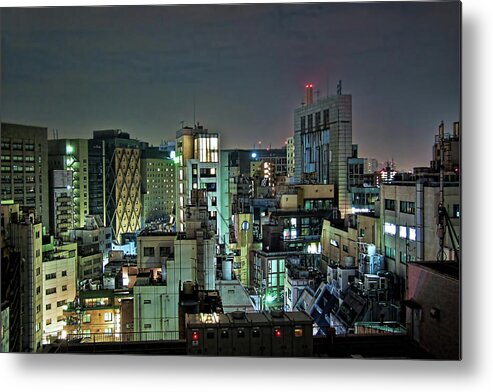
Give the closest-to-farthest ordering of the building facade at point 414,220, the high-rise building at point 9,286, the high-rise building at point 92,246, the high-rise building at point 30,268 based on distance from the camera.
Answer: the building facade at point 414,220, the high-rise building at point 9,286, the high-rise building at point 30,268, the high-rise building at point 92,246

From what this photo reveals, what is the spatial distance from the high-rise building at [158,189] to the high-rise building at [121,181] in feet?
0.24

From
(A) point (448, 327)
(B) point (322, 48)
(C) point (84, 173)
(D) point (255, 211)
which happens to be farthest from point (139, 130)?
(A) point (448, 327)

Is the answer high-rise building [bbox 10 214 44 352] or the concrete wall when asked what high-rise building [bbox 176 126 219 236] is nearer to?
high-rise building [bbox 10 214 44 352]

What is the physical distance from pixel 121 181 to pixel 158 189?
0.31 meters

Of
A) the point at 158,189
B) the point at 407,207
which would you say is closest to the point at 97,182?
the point at 158,189

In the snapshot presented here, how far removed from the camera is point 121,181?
4.20 m

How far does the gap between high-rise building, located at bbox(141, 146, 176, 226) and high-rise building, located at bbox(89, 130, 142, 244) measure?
0.24ft

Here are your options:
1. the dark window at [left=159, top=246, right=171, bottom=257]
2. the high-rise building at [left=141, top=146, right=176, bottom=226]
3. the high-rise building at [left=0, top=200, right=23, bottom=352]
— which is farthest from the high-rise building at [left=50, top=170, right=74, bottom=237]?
the dark window at [left=159, top=246, right=171, bottom=257]

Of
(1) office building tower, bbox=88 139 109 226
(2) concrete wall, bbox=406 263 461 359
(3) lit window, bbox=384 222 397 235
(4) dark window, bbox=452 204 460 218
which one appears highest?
(1) office building tower, bbox=88 139 109 226

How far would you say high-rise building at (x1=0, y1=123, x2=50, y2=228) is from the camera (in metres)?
3.81

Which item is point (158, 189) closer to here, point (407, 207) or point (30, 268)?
point (30, 268)

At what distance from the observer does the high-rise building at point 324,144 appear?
3941 millimetres

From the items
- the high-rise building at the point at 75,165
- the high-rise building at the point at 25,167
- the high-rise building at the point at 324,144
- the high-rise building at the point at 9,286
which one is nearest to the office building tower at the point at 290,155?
the high-rise building at the point at 324,144

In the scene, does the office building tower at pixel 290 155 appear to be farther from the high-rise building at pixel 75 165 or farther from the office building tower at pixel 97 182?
the high-rise building at pixel 75 165
